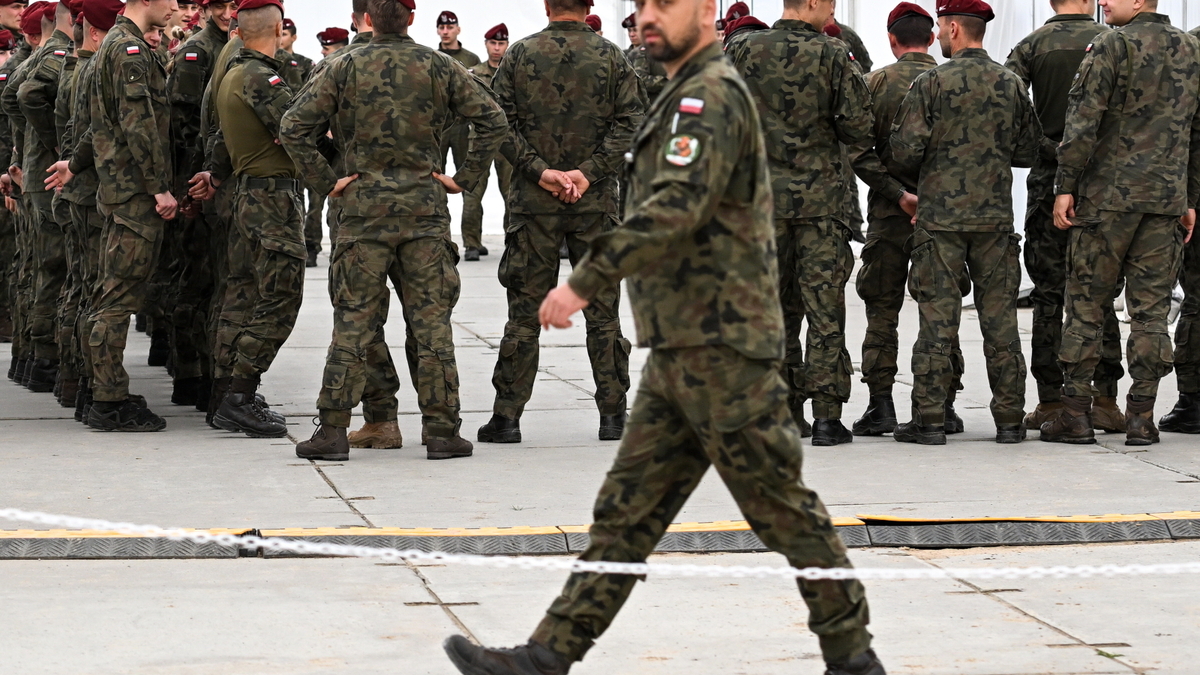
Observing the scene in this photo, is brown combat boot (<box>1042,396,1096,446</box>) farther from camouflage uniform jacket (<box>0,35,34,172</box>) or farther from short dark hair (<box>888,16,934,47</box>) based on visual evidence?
camouflage uniform jacket (<box>0,35,34,172</box>)

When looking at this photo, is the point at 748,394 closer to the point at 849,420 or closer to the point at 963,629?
the point at 963,629

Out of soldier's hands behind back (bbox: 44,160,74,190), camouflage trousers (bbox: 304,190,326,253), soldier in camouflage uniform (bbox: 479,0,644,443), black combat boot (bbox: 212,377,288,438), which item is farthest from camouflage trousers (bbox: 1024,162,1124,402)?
camouflage trousers (bbox: 304,190,326,253)


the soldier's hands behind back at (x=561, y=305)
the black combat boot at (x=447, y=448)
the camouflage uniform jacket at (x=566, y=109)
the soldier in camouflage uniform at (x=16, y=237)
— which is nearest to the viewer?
the soldier's hands behind back at (x=561, y=305)

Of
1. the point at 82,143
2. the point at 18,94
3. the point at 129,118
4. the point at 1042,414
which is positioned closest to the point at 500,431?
the point at 129,118

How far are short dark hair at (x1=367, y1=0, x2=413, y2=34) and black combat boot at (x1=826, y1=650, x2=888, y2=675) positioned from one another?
13.8 feet

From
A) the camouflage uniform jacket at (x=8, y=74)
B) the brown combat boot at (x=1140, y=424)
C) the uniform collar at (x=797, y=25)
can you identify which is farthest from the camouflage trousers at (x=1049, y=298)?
the camouflage uniform jacket at (x=8, y=74)

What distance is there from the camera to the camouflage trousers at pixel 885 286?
8258 mm

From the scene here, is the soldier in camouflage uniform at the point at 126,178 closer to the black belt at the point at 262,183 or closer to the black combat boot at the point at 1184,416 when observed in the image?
the black belt at the point at 262,183

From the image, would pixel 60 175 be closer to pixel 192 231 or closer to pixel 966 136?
pixel 192 231

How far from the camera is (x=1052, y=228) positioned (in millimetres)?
8289

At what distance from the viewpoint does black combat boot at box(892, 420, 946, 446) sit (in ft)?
26.2

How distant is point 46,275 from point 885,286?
16.4 ft

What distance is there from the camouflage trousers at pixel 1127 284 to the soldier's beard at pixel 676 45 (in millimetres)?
4334

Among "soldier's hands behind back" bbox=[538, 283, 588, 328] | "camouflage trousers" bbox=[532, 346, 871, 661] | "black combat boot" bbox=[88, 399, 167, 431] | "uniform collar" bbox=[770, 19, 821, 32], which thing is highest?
"uniform collar" bbox=[770, 19, 821, 32]
